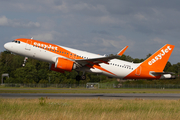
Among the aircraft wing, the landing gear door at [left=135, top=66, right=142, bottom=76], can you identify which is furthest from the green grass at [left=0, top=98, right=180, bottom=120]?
the landing gear door at [left=135, top=66, right=142, bottom=76]

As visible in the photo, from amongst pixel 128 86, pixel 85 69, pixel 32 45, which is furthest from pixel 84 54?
pixel 128 86

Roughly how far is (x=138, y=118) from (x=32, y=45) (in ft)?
68.4

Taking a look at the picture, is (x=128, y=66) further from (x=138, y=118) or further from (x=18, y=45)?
(x=138, y=118)

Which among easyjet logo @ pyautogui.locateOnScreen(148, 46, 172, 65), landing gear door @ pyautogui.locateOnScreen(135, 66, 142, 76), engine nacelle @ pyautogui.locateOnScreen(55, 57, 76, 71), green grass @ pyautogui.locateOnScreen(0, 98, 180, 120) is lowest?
green grass @ pyautogui.locateOnScreen(0, 98, 180, 120)

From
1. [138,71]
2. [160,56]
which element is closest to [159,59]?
[160,56]

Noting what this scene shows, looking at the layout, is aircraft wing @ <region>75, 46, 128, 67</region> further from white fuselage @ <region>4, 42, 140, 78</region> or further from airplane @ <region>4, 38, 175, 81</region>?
white fuselage @ <region>4, 42, 140, 78</region>

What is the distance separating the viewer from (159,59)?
1750 inches

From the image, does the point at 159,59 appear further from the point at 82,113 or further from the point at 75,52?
the point at 82,113

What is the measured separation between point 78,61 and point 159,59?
15957 mm

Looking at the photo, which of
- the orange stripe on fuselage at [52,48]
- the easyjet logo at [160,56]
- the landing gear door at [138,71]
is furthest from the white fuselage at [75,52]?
the easyjet logo at [160,56]

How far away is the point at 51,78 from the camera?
9875 cm

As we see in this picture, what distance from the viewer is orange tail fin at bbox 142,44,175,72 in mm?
43469

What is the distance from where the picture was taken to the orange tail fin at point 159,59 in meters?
43.5

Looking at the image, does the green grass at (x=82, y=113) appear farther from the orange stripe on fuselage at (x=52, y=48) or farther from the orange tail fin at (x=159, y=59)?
the orange tail fin at (x=159, y=59)
